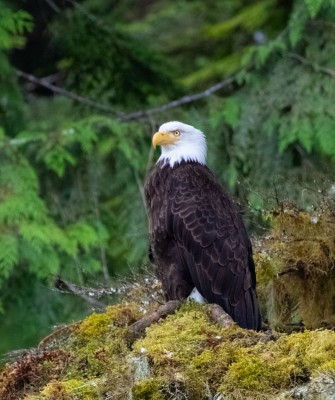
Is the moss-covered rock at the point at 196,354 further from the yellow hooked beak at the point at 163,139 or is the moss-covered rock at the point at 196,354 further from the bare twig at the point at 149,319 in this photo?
the yellow hooked beak at the point at 163,139

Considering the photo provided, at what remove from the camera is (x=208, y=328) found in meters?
5.35

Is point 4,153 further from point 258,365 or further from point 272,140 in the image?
point 258,365

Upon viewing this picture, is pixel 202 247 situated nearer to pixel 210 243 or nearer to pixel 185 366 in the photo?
pixel 210 243

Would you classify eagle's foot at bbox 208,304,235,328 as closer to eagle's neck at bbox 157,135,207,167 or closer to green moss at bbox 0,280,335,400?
green moss at bbox 0,280,335,400

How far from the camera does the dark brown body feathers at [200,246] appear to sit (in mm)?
6770

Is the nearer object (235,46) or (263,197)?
(263,197)

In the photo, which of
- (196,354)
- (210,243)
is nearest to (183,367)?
(196,354)

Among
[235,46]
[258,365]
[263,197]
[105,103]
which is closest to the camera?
[258,365]

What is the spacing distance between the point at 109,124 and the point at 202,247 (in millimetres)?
3027

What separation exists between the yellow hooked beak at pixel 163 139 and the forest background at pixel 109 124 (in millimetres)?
1215

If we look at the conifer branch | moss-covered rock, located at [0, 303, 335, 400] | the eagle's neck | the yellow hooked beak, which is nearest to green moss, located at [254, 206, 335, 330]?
the eagle's neck

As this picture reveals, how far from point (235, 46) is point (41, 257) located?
354 centimetres

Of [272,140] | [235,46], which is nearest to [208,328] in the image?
[272,140]

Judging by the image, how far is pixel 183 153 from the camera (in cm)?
728
